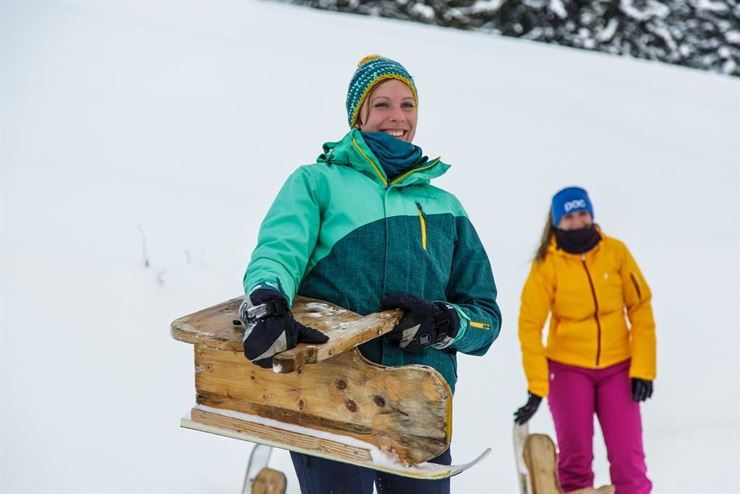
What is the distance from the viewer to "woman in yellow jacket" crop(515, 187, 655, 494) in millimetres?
3725

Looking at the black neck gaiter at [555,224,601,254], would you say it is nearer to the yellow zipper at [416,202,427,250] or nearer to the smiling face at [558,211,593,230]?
the smiling face at [558,211,593,230]

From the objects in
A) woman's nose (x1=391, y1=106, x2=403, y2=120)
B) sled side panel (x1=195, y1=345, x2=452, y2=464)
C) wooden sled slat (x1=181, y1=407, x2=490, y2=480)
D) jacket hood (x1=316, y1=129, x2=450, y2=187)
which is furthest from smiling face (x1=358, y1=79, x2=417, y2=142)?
wooden sled slat (x1=181, y1=407, x2=490, y2=480)

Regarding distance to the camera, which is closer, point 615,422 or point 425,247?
point 425,247

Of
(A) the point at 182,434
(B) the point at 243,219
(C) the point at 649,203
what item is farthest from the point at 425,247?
(C) the point at 649,203

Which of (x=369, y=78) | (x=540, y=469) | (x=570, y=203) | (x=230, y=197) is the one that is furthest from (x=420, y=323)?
(x=230, y=197)

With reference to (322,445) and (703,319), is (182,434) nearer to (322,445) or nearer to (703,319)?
(322,445)

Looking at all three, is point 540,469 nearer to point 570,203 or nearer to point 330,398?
point 570,203

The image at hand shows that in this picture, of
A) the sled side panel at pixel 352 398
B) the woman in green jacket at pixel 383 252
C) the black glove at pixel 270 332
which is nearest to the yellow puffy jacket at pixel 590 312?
the woman in green jacket at pixel 383 252

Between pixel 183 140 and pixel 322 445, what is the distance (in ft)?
19.3

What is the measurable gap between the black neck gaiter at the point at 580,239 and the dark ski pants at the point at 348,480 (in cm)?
202

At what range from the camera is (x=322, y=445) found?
66.9 inches

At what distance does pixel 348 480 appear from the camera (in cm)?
192

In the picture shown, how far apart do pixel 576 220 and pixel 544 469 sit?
1.23 m

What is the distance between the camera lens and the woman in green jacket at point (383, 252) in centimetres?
180
